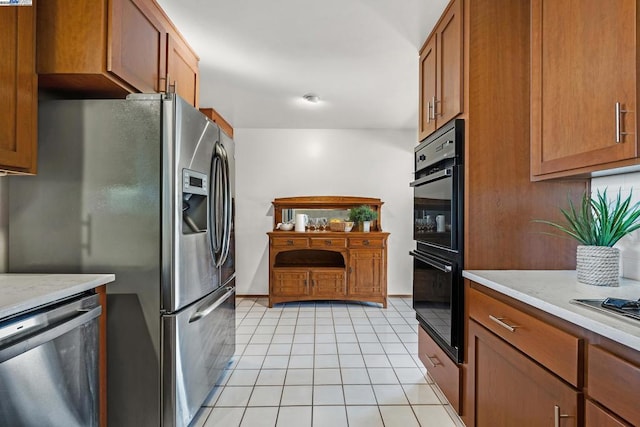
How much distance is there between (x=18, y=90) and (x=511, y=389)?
222 cm

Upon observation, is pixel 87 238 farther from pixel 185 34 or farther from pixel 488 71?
pixel 488 71

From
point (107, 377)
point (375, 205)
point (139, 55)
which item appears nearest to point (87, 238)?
point (107, 377)

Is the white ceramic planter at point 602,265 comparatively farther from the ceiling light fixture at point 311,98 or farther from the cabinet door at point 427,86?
the ceiling light fixture at point 311,98

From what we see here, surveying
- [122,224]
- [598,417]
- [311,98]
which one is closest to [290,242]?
[311,98]

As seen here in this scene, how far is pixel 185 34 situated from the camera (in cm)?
217

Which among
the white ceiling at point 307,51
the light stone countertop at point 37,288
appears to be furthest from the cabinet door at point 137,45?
the light stone countertop at point 37,288

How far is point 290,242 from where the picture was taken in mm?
4113

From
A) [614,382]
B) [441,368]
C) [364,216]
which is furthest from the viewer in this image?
[364,216]

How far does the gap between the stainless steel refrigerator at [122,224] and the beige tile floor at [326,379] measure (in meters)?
0.49

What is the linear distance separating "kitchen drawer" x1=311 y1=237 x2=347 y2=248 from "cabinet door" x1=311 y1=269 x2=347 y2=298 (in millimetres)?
307

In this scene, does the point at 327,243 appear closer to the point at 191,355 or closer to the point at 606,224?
the point at 191,355

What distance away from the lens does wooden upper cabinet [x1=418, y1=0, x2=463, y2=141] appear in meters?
1.74

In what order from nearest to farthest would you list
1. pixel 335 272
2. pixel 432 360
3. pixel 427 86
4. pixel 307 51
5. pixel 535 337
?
pixel 535 337 < pixel 432 360 < pixel 427 86 < pixel 307 51 < pixel 335 272

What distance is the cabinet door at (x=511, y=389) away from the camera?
96 cm
